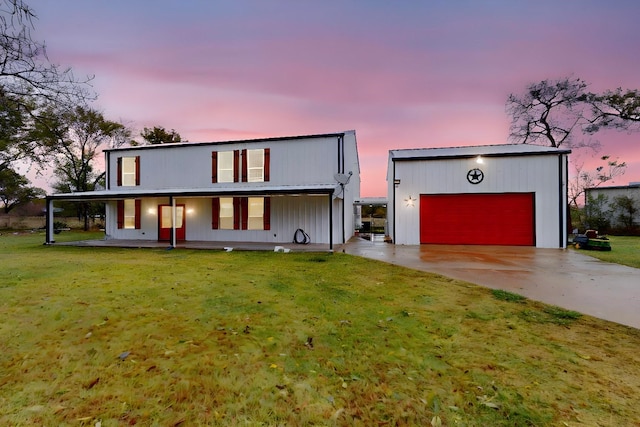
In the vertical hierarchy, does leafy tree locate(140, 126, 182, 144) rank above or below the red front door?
above

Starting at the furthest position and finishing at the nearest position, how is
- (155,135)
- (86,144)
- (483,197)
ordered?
(155,135) → (86,144) → (483,197)

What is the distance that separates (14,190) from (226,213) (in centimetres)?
2586

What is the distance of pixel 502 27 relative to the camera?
11.1m

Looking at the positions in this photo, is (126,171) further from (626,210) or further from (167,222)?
(626,210)

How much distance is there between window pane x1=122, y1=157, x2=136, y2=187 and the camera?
1490cm

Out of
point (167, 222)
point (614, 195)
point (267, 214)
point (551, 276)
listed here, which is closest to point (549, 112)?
point (614, 195)

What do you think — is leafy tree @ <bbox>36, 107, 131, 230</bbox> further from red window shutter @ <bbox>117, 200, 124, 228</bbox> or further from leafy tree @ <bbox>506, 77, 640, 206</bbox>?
leafy tree @ <bbox>506, 77, 640, 206</bbox>

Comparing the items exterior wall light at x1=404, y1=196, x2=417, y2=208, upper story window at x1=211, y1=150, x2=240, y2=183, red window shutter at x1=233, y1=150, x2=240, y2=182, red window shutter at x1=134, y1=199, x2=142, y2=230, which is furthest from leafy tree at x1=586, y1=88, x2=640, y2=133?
red window shutter at x1=134, y1=199, x2=142, y2=230

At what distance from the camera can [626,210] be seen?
18359mm

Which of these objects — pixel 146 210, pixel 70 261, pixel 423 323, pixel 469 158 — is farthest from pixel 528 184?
pixel 146 210

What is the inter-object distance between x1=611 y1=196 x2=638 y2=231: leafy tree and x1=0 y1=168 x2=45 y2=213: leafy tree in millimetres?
46664

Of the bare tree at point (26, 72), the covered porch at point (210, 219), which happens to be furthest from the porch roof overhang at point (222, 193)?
the bare tree at point (26, 72)

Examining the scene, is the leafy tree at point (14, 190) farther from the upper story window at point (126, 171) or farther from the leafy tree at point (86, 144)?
the upper story window at point (126, 171)

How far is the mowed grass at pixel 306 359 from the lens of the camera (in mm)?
1973
